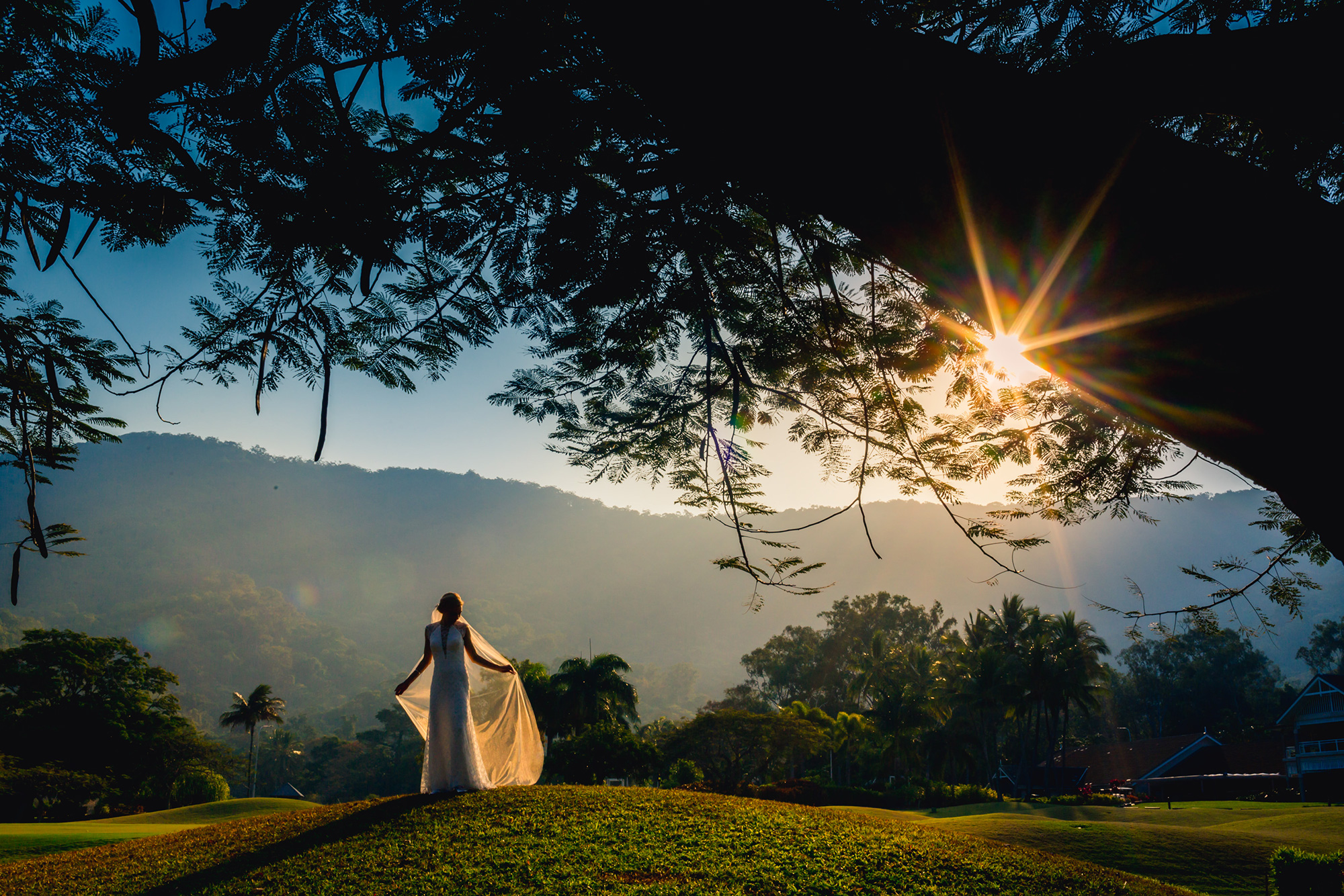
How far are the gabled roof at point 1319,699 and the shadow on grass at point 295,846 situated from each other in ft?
126

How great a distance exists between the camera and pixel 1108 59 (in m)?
1.37

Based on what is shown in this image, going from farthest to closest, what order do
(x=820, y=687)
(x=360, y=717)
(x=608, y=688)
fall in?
1. (x=360, y=717)
2. (x=820, y=687)
3. (x=608, y=688)

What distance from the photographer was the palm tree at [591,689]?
105 ft

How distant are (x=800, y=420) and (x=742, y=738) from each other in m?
28.4

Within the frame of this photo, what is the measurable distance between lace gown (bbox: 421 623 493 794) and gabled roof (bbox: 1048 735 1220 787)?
150 feet

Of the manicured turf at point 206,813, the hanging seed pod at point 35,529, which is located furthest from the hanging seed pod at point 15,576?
the manicured turf at point 206,813

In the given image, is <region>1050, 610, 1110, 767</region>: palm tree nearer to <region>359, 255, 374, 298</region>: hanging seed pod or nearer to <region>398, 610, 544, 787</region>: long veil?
<region>398, 610, 544, 787</region>: long veil

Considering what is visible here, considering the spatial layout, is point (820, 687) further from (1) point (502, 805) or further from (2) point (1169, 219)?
(2) point (1169, 219)

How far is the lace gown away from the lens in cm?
684

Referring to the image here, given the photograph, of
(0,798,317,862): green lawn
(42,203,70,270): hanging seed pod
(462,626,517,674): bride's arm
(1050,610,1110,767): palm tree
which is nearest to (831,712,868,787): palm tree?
(1050,610,1110,767): palm tree

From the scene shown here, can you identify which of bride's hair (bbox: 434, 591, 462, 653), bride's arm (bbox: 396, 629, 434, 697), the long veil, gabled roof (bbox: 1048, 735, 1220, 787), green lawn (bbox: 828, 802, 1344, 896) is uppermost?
bride's hair (bbox: 434, 591, 462, 653)

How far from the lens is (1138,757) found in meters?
Answer: 40.0

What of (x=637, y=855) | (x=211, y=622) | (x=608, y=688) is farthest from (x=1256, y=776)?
(x=211, y=622)

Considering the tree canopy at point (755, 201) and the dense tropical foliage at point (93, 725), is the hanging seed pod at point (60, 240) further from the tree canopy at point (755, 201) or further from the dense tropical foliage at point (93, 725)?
the dense tropical foliage at point (93, 725)
